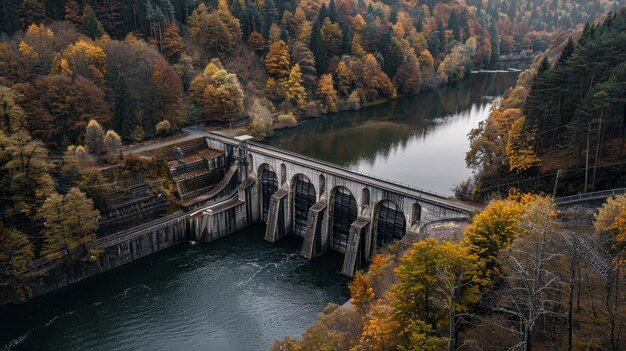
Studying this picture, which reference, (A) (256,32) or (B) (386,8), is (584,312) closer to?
(A) (256,32)

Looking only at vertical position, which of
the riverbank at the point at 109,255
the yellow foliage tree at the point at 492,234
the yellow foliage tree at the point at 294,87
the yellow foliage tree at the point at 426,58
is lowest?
the riverbank at the point at 109,255

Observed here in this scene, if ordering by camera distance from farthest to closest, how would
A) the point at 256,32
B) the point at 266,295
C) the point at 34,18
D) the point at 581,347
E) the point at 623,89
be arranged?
the point at 256,32 → the point at 34,18 → the point at 266,295 → the point at 623,89 → the point at 581,347

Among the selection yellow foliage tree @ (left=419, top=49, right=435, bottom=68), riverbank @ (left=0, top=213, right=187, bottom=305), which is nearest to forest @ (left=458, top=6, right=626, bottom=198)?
riverbank @ (left=0, top=213, right=187, bottom=305)

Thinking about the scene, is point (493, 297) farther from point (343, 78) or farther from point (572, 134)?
point (343, 78)

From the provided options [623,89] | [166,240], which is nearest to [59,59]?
[166,240]

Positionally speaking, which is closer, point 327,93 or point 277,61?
point 277,61

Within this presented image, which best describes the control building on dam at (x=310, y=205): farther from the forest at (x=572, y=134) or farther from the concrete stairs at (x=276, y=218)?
the forest at (x=572, y=134)

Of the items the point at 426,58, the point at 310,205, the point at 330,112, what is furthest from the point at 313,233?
the point at 426,58

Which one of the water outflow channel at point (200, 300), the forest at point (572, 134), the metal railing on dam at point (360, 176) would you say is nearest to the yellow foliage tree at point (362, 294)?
the water outflow channel at point (200, 300)
